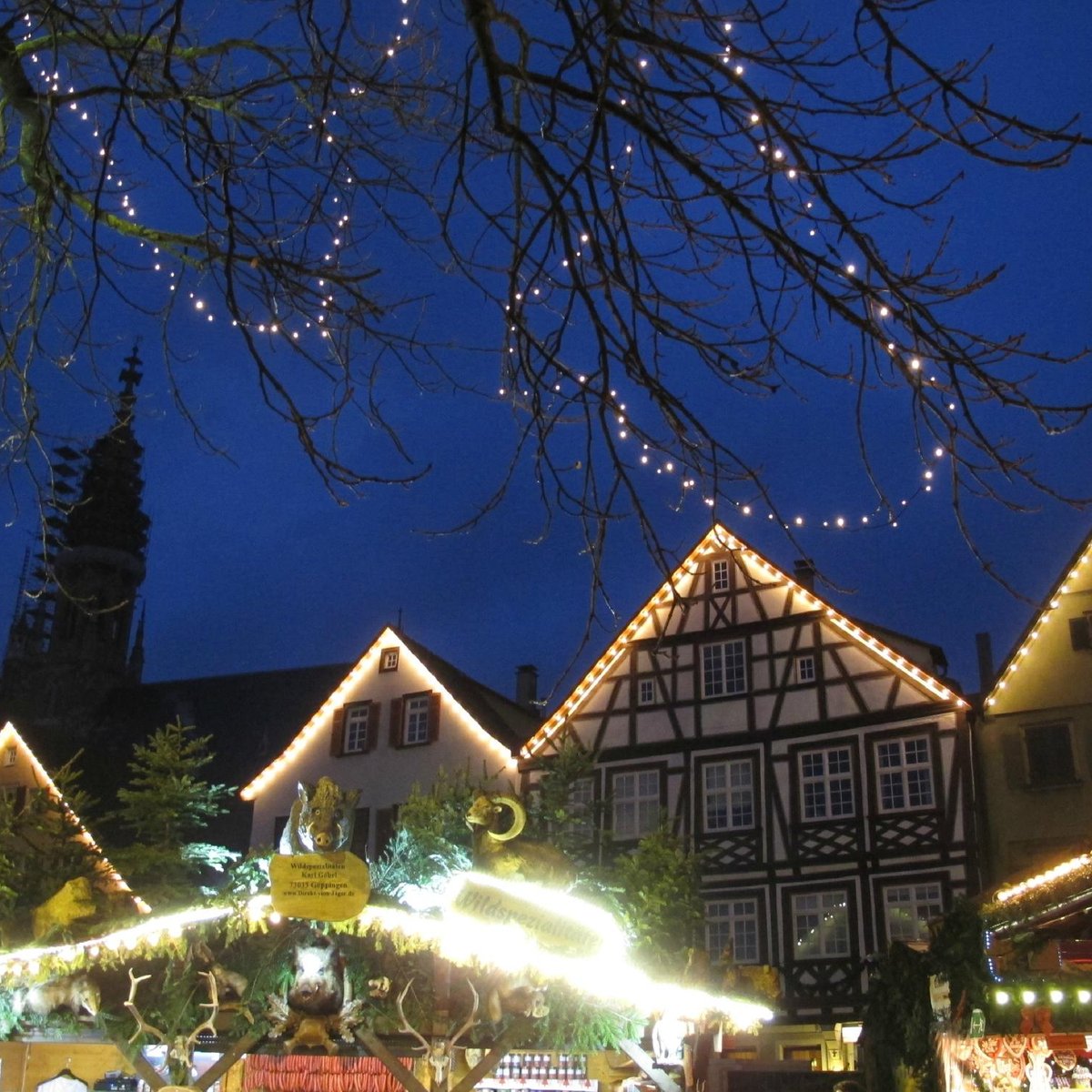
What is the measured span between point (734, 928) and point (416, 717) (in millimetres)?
7558

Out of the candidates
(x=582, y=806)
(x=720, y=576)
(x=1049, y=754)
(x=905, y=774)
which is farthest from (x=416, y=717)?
(x=1049, y=754)

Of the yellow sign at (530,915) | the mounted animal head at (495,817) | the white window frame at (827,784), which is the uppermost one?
the white window frame at (827,784)

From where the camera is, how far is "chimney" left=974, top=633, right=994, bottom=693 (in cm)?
2684

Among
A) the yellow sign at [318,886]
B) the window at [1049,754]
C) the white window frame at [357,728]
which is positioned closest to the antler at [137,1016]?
the yellow sign at [318,886]

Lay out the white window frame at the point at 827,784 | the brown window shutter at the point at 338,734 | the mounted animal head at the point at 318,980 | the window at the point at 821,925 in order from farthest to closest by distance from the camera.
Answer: the brown window shutter at the point at 338,734 < the white window frame at the point at 827,784 < the window at the point at 821,925 < the mounted animal head at the point at 318,980

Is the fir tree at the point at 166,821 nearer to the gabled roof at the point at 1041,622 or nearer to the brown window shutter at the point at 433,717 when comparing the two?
the brown window shutter at the point at 433,717

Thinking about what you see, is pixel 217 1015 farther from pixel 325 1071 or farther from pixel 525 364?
pixel 525 364

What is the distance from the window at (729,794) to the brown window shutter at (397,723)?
629 cm

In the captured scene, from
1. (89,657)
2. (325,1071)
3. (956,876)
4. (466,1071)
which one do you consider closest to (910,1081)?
(466,1071)

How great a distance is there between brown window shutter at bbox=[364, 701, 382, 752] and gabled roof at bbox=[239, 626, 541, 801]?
757mm

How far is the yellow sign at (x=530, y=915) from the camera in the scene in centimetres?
900

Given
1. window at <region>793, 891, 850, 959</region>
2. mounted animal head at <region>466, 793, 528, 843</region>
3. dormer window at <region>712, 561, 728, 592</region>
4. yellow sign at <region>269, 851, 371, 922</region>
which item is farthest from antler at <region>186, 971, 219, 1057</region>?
dormer window at <region>712, 561, 728, 592</region>

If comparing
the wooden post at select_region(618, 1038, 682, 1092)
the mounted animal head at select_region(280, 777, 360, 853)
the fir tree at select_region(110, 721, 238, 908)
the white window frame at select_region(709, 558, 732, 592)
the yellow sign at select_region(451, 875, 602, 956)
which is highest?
the white window frame at select_region(709, 558, 732, 592)

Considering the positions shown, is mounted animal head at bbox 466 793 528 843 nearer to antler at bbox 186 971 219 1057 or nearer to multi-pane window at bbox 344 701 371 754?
antler at bbox 186 971 219 1057
